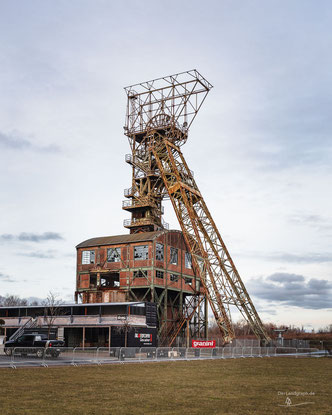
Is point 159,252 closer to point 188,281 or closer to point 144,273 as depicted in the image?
point 144,273

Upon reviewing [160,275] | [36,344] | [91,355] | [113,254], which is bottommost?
[91,355]

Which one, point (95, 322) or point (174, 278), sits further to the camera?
point (174, 278)

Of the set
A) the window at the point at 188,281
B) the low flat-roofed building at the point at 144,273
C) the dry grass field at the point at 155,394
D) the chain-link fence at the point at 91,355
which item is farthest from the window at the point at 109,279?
the dry grass field at the point at 155,394

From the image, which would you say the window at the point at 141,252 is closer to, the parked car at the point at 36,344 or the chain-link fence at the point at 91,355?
the chain-link fence at the point at 91,355

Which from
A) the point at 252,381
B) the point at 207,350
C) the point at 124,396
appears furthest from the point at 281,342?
the point at 124,396

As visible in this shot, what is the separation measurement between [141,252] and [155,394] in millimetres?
41175

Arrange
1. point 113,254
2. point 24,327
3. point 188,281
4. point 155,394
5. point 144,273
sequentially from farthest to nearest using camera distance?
point 188,281, point 113,254, point 144,273, point 24,327, point 155,394

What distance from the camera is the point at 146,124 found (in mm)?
71062

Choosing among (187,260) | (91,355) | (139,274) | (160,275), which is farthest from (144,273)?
(91,355)

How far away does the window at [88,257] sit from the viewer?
63344 millimetres

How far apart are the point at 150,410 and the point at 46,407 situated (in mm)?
3246

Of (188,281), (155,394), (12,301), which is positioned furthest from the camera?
(12,301)

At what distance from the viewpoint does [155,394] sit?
18.7 metres

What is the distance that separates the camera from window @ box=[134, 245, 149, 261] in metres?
59.3
